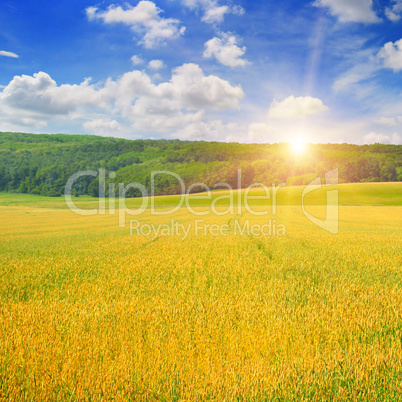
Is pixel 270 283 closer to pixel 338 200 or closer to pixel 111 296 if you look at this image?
pixel 111 296

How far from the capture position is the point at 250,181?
125688 millimetres

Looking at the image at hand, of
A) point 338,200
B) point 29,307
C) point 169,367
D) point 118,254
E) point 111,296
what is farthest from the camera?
point 338,200

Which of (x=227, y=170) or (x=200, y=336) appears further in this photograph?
(x=227, y=170)

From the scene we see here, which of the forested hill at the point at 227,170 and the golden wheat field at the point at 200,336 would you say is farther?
the forested hill at the point at 227,170

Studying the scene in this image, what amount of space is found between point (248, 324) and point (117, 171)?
174m

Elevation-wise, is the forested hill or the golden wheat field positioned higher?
the forested hill

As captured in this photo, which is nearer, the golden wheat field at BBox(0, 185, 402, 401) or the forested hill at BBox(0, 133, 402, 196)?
the golden wheat field at BBox(0, 185, 402, 401)

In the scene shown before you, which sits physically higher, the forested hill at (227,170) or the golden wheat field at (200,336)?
the forested hill at (227,170)

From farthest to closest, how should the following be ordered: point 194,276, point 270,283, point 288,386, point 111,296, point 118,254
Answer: point 118,254
point 194,276
point 270,283
point 111,296
point 288,386

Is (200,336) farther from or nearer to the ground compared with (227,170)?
nearer to the ground

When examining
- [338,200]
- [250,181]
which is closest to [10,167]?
[250,181]

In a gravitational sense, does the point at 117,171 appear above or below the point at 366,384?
above

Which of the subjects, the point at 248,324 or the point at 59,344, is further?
the point at 248,324

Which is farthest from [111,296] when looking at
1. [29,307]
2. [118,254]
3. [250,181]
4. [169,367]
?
[250,181]
